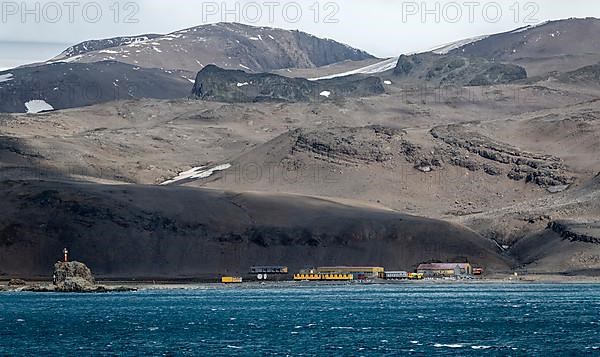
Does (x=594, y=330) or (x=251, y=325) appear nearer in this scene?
(x=594, y=330)

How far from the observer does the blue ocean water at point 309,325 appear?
114625 millimetres

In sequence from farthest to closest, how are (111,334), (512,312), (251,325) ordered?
(512,312), (251,325), (111,334)

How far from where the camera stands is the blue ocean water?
114625mm

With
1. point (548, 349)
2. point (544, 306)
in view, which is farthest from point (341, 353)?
point (544, 306)

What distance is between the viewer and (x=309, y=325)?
452 ft

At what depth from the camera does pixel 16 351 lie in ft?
380

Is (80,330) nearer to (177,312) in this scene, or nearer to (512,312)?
(177,312)

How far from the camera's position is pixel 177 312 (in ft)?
533

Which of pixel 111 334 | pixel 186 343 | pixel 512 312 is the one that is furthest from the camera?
pixel 512 312

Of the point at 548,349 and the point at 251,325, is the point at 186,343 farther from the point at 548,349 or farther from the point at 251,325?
the point at 548,349

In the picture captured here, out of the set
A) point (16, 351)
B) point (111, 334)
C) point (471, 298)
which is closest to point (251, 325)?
point (111, 334)

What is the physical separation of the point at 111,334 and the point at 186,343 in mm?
13518

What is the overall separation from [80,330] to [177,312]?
26.7 meters

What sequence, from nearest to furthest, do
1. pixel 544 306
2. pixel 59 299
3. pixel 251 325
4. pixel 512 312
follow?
pixel 251 325 < pixel 512 312 < pixel 544 306 < pixel 59 299
